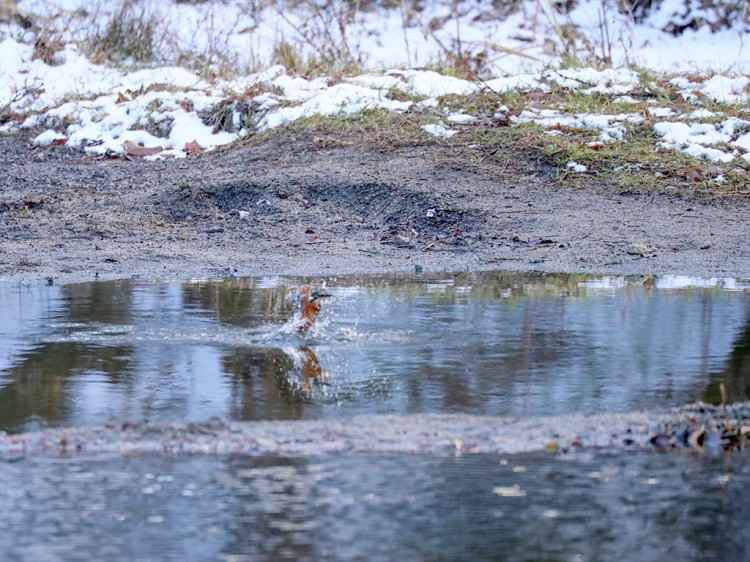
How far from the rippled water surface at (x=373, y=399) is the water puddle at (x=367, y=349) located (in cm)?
2

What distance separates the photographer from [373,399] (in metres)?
4.17

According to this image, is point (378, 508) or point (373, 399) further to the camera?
point (373, 399)

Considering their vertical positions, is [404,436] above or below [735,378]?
below

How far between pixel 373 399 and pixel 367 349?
85 centimetres

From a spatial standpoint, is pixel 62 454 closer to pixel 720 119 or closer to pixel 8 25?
pixel 720 119

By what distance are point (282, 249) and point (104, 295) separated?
178cm

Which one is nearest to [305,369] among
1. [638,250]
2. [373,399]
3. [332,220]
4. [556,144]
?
[373,399]

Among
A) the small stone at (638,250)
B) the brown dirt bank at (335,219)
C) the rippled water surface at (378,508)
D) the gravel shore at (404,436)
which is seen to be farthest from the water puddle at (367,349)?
the small stone at (638,250)

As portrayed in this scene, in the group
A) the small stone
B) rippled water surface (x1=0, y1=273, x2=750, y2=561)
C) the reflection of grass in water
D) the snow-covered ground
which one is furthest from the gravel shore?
the snow-covered ground

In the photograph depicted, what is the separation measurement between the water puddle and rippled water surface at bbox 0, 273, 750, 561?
0.02 metres

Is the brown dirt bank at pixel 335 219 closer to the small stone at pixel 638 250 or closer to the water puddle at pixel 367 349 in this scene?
the small stone at pixel 638 250

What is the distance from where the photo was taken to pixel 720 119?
394 inches

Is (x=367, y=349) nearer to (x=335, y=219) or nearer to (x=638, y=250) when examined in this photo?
(x=638, y=250)

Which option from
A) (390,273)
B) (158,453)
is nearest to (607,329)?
(390,273)
